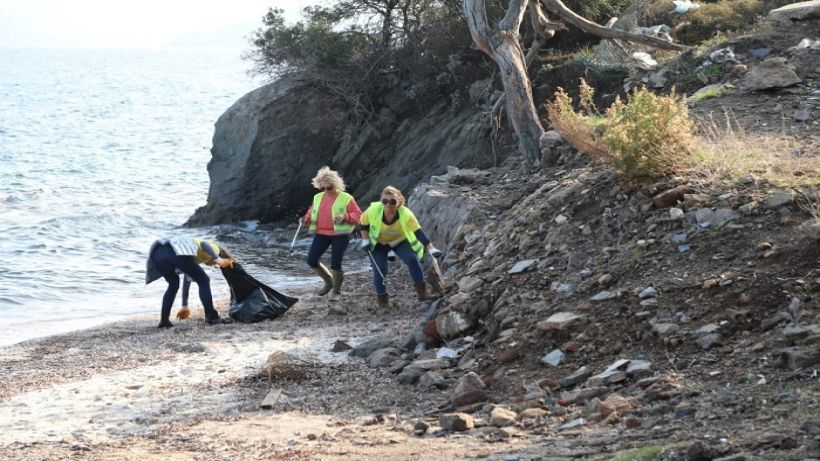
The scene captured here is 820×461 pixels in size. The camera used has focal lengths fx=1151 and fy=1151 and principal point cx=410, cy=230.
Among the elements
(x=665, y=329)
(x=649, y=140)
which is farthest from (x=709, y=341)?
(x=649, y=140)

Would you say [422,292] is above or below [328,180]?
below

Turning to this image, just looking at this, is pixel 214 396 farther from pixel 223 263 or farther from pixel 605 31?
pixel 605 31

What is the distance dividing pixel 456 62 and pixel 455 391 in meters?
13.9

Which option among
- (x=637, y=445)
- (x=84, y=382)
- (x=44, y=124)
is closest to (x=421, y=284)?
(x=84, y=382)

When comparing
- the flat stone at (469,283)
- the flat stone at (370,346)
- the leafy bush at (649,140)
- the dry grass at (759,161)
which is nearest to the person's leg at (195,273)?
the flat stone at (370,346)

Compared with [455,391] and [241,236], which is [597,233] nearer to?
[455,391]

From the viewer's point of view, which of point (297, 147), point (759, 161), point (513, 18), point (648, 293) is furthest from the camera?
point (297, 147)

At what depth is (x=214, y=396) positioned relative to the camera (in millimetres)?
10117

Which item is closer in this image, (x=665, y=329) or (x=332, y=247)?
(x=665, y=329)

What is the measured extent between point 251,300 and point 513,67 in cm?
525

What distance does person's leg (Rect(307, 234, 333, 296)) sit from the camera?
1449 cm

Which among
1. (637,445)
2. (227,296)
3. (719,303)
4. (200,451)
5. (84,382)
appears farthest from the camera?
(227,296)

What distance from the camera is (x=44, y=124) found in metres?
50.9

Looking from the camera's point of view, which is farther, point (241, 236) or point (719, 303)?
point (241, 236)
